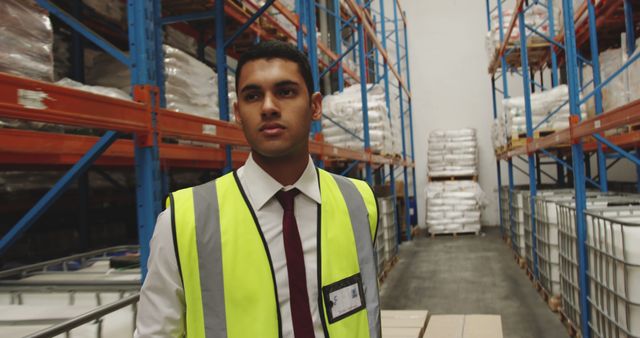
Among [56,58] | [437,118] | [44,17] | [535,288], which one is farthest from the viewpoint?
[437,118]

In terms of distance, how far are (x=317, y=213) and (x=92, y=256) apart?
267cm

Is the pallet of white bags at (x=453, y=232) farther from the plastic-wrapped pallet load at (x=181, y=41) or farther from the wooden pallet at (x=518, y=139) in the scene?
the plastic-wrapped pallet load at (x=181, y=41)

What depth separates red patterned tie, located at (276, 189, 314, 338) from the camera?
1458 millimetres

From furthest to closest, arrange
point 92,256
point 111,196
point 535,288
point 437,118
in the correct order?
1. point 437,118
2. point 535,288
3. point 111,196
4. point 92,256

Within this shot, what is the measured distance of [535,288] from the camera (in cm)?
732

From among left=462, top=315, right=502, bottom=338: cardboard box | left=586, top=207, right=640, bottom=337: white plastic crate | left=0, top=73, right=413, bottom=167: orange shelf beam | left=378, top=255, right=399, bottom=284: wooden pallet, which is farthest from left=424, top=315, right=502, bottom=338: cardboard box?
left=378, top=255, right=399, bottom=284: wooden pallet

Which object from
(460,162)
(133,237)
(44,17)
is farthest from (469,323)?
(460,162)

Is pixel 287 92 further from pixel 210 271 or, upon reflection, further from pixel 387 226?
Result: pixel 387 226

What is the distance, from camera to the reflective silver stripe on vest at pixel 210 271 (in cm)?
143

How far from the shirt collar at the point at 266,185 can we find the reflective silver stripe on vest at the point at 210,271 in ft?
0.45

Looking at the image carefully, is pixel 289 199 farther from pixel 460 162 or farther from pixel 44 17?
pixel 460 162

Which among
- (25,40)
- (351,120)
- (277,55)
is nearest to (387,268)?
(351,120)

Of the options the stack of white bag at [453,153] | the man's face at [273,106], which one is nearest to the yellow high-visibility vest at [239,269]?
the man's face at [273,106]

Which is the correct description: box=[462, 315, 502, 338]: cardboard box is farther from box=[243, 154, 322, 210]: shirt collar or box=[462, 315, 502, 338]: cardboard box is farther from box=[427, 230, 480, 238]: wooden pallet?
box=[427, 230, 480, 238]: wooden pallet
